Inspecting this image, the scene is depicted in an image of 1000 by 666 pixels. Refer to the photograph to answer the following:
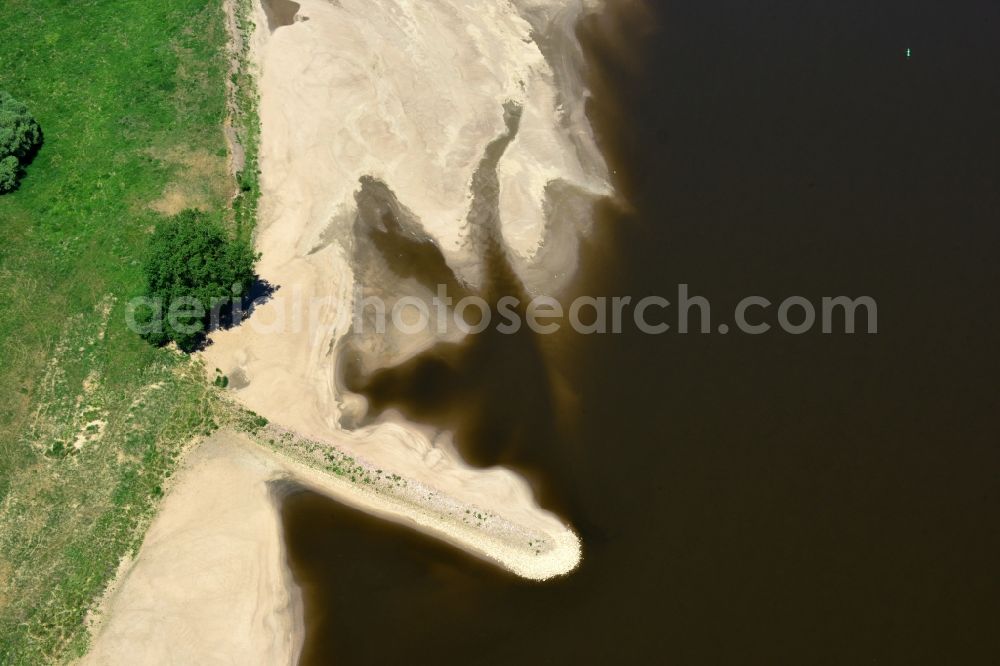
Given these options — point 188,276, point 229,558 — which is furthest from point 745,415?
point 188,276

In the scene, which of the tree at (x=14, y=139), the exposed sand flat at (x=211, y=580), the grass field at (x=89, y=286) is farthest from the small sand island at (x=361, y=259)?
the tree at (x=14, y=139)

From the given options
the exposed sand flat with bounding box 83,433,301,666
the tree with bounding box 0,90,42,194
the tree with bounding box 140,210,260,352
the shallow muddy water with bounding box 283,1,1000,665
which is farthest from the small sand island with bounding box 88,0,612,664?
the tree with bounding box 0,90,42,194

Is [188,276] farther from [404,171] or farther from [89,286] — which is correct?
[404,171]

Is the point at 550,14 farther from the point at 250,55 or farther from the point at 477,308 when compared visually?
the point at 477,308

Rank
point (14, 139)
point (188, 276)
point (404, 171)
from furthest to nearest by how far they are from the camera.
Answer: point (404, 171) < point (14, 139) < point (188, 276)

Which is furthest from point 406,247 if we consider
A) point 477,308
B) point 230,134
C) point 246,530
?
point 246,530

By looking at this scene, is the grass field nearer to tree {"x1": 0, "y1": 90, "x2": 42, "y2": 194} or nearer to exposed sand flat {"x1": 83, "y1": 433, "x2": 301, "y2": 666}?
tree {"x1": 0, "y1": 90, "x2": 42, "y2": 194}
